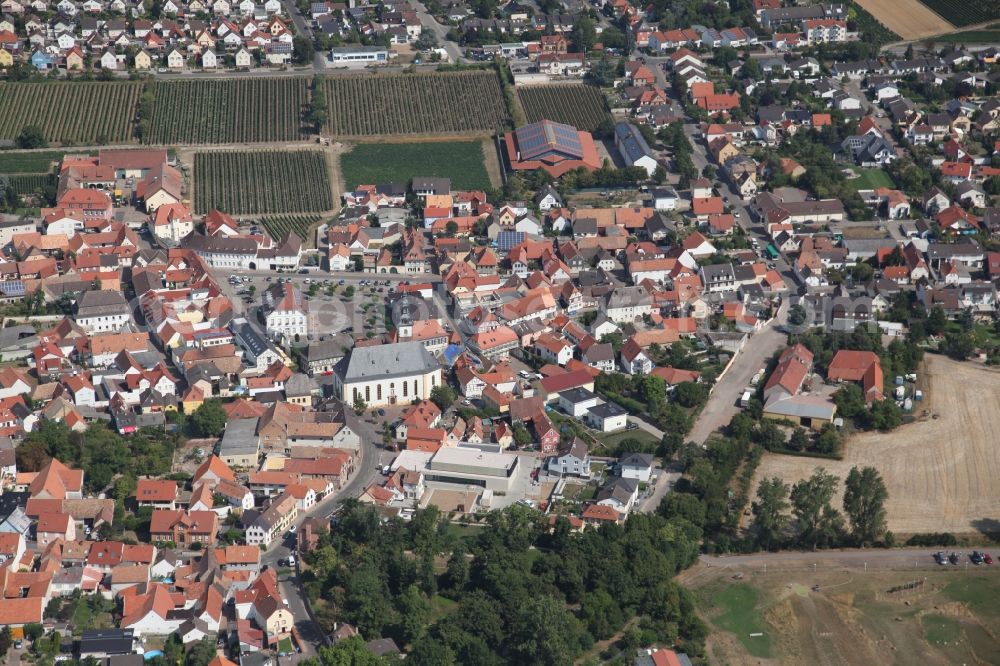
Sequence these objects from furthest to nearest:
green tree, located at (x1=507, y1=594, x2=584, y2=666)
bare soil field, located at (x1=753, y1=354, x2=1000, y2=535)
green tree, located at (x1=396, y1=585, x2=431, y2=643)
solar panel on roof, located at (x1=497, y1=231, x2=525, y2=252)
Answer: solar panel on roof, located at (x1=497, y1=231, x2=525, y2=252) → bare soil field, located at (x1=753, y1=354, x2=1000, y2=535) → green tree, located at (x1=396, y1=585, x2=431, y2=643) → green tree, located at (x1=507, y1=594, x2=584, y2=666)

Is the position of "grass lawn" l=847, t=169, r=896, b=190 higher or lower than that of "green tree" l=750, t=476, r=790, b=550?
lower

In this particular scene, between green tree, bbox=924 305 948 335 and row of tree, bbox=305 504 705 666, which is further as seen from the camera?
green tree, bbox=924 305 948 335

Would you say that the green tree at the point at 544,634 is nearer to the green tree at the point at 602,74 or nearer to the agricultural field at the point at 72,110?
the agricultural field at the point at 72,110

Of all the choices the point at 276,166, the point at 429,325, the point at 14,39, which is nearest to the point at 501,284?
the point at 429,325

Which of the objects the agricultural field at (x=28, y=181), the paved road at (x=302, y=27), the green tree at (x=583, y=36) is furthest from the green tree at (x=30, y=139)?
the green tree at (x=583, y=36)

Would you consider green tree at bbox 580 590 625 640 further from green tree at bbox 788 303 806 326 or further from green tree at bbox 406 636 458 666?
green tree at bbox 788 303 806 326

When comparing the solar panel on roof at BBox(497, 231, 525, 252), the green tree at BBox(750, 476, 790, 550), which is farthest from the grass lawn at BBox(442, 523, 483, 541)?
the solar panel on roof at BBox(497, 231, 525, 252)

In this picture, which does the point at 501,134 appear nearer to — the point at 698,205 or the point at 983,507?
the point at 698,205
